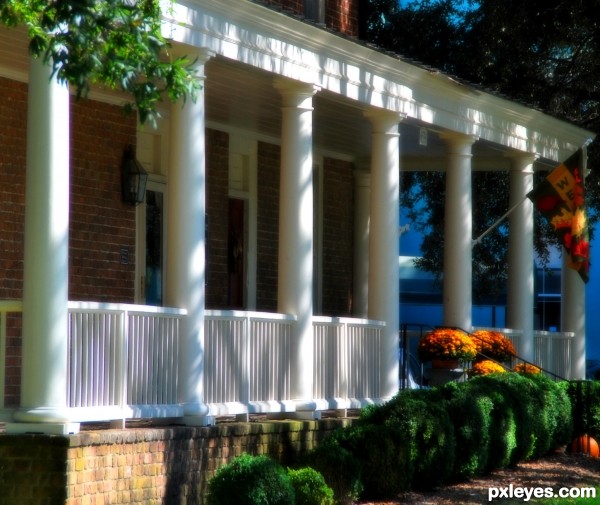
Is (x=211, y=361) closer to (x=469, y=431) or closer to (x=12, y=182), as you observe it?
(x=12, y=182)

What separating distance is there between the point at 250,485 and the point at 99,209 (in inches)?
204

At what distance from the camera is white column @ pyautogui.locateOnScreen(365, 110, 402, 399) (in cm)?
1485

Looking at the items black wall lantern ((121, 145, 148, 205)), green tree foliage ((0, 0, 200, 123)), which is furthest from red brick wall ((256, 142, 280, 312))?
green tree foliage ((0, 0, 200, 123))

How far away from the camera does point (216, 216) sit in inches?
654

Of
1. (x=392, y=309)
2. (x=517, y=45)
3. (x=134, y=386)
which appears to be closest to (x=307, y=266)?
(x=392, y=309)

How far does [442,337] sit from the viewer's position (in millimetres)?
16219

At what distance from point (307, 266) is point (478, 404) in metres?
2.62

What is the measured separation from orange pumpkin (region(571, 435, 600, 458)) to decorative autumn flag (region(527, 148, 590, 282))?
104 inches

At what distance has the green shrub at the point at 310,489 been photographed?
11102 millimetres

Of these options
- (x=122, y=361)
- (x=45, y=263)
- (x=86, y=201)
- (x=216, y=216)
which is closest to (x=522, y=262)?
(x=216, y=216)

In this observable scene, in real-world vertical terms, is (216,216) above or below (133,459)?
above

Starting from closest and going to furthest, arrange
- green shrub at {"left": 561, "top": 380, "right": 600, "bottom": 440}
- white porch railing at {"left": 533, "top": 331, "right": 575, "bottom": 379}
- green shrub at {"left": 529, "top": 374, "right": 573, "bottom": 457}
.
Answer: green shrub at {"left": 529, "top": 374, "right": 573, "bottom": 457}
green shrub at {"left": 561, "top": 380, "right": 600, "bottom": 440}
white porch railing at {"left": 533, "top": 331, "right": 575, "bottom": 379}

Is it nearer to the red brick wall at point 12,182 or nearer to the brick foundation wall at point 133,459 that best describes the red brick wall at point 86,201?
the red brick wall at point 12,182

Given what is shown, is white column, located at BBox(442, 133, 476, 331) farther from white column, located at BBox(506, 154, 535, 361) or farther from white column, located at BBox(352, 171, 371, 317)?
white column, located at BBox(352, 171, 371, 317)
